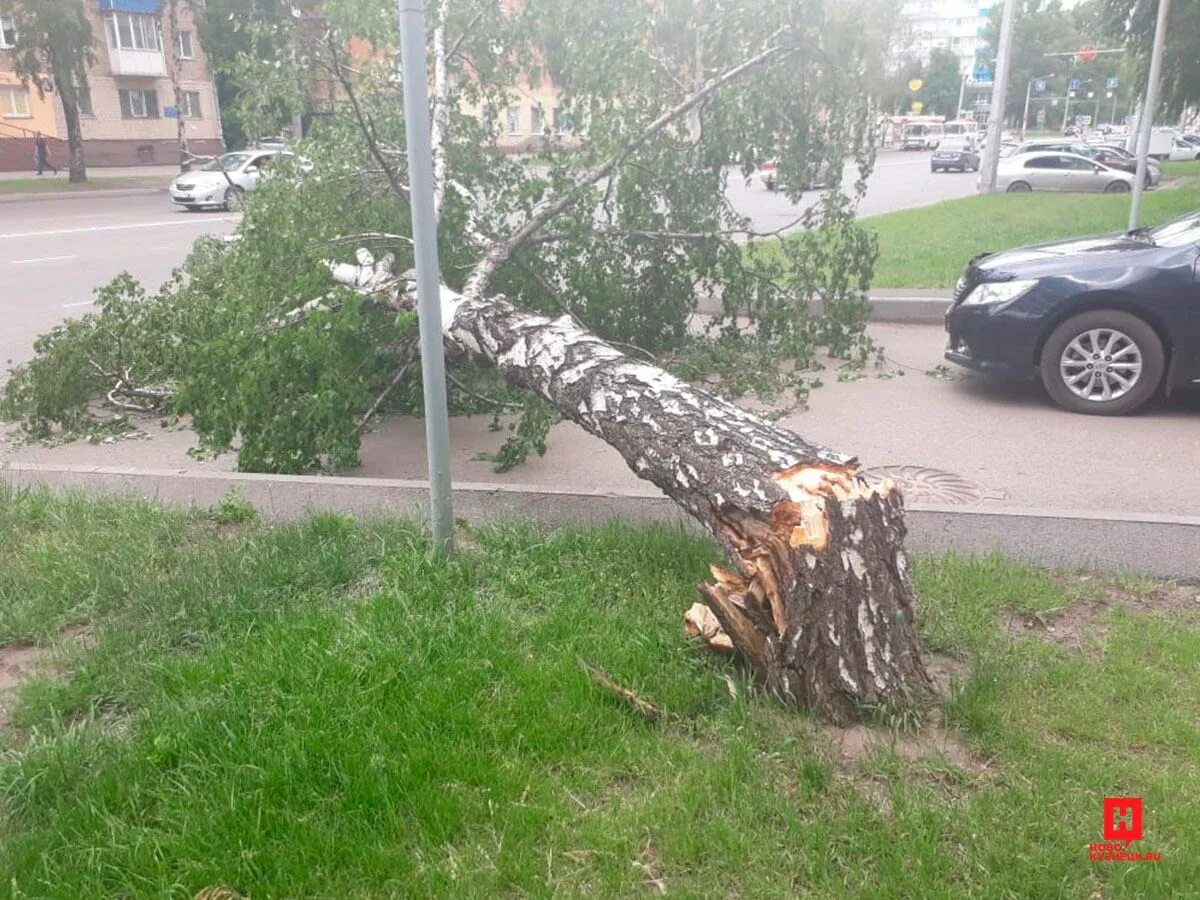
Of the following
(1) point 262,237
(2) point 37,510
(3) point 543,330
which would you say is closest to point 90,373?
(1) point 262,237

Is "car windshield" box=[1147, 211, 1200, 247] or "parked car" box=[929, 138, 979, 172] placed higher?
"car windshield" box=[1147, 211, 1200, 247]

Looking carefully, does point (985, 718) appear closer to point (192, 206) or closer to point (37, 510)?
point (37, 510)

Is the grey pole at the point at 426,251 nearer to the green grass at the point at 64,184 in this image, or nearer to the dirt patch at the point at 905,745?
the dirt patch at the point at 905,745

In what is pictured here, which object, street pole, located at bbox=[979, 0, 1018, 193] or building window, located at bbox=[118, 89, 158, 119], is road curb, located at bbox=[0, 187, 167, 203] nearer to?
building window, located at bbox=[118, 89, 158, 119]

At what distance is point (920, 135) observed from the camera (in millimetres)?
77750

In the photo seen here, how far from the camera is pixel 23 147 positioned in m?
41.0

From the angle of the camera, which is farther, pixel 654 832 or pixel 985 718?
pixel 985 718

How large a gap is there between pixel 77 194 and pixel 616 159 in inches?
1173

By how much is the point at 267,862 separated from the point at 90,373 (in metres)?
5.60

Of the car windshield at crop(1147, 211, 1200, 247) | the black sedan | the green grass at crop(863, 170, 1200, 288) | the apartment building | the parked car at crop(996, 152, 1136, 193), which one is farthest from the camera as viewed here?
the apartment building

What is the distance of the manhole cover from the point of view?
541 centimetres

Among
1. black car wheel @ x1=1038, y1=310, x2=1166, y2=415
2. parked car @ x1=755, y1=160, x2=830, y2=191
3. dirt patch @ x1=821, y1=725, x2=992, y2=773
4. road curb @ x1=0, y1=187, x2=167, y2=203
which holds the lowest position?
road curb @ x1=0, y1=187, x2=167, y2=203

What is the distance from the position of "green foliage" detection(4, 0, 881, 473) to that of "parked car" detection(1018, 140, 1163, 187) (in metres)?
25.4

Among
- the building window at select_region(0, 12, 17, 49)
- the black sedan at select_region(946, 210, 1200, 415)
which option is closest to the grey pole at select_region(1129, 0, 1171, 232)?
the black sedan at select_region(946, 210, 1200, 415)
